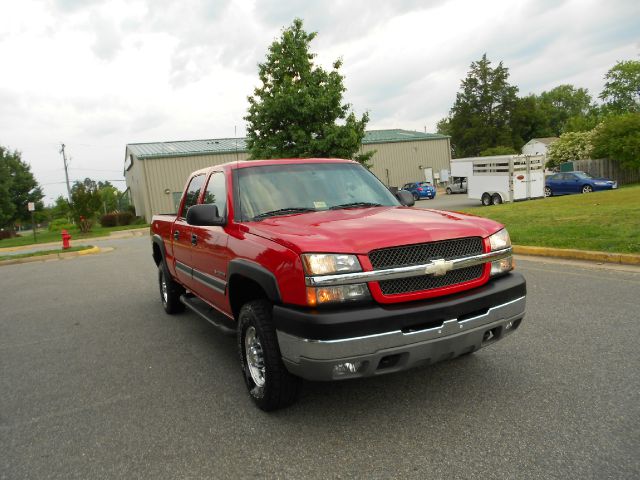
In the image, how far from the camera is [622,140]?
105 feet

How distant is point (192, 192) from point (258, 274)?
2.60 metres

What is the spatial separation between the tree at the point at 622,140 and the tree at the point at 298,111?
705 inches

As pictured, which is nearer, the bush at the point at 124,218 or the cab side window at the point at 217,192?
the cab side window at the point at 217,192

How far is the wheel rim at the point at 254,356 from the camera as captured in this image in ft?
11.6

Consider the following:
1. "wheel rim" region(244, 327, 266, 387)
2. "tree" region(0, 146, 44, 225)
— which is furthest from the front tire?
"tree" region(0, 146, 44, 225)

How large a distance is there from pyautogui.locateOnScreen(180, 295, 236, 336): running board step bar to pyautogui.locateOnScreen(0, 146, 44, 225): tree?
50827 millimetres

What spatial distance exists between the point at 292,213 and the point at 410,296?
138 centimetres

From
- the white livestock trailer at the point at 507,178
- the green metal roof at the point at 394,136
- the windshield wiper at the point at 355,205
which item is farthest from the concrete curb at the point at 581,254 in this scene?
the green metal roof at the point at 394,136

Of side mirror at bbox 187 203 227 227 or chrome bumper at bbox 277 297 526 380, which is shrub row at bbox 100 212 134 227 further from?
chrome bumper at bbox 277 297 526 380

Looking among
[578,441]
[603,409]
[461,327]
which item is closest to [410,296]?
[461,327]

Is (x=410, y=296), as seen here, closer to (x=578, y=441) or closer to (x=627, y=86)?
(x=578, y=441)

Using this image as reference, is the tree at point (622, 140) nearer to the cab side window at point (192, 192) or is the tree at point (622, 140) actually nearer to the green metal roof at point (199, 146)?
the green metal roof at point (199, 146)

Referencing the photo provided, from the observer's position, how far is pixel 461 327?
312cm

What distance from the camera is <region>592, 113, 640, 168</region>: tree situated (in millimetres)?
31547
